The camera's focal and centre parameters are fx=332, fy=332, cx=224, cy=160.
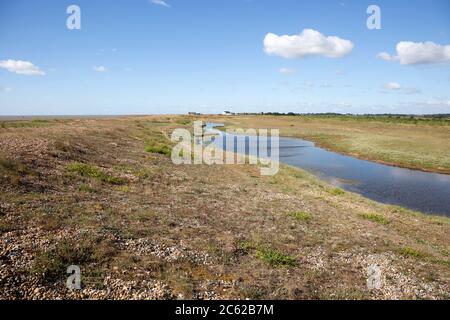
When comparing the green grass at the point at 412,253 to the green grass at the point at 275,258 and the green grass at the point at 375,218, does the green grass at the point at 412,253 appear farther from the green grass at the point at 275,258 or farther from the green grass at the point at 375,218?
the green grass at the point at 275,258

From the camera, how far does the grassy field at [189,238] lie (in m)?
12.5

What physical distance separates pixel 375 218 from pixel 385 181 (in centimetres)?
1886

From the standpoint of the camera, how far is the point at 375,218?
945 inches

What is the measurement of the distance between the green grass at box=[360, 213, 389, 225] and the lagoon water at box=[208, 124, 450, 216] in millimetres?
7939

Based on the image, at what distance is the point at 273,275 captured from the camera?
1414 cm

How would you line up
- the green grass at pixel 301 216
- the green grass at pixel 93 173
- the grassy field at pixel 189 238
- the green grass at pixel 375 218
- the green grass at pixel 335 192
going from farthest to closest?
1. the green grass at pixel 335 192
2. the green grass at pixel 93 173
3. the green grass at pixel 375 218
4. the green grass at pixel 301 216
5. the grassy field at pixel 189 238

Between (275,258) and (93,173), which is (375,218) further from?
(93,173)

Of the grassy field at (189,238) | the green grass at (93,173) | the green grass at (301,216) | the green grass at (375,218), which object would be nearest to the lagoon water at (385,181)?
the grassy field at (189,238)

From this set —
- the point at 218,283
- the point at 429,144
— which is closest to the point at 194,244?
the point at 218,283

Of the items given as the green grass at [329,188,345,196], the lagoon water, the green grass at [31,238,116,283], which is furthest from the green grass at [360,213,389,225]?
the green grass at [31,238,116,283]

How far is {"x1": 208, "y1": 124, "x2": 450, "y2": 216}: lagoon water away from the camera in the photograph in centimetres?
3244

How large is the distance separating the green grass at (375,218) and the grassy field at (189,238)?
7 centimetres

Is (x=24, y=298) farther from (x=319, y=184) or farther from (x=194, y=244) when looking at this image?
(x=319, y=184)

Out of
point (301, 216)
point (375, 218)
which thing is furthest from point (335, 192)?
point (301, 216)
